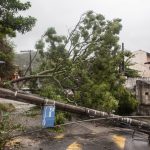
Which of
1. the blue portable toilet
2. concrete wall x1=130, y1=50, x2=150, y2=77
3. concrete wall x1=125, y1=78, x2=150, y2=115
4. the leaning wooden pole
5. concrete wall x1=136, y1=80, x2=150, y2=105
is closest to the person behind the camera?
the blue portable toilet

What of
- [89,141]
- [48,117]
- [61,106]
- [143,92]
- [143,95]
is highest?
[143,92]

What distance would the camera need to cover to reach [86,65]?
16.2 metres

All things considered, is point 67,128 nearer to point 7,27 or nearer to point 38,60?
point 38,60

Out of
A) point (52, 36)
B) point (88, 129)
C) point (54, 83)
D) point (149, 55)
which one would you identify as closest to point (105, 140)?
point (88, 129)

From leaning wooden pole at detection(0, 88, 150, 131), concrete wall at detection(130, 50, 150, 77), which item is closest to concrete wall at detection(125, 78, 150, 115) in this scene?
leaning wooden pole at detection(0, 88, 150, 131)

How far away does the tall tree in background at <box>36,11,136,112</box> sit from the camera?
15.2 metres

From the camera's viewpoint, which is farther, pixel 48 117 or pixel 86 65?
pixel 86 65

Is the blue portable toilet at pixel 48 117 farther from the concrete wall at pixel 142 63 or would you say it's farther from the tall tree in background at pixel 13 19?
the concrete wall at pixel 142 63

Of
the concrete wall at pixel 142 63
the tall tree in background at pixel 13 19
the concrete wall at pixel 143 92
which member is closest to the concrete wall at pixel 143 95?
the concrete wall at pixel 143 92

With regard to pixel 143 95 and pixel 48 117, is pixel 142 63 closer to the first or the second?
pixel 143 95

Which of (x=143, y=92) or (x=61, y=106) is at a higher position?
(x=143, y=92)

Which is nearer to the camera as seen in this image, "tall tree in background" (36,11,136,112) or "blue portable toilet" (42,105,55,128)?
"blue portable toilet" (42,105,55,128)

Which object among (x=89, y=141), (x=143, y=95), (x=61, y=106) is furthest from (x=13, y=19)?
(x=143, y=95)

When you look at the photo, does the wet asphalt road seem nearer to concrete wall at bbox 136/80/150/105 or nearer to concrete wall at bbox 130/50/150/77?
concrete wall at bbox 136/80/150/105
